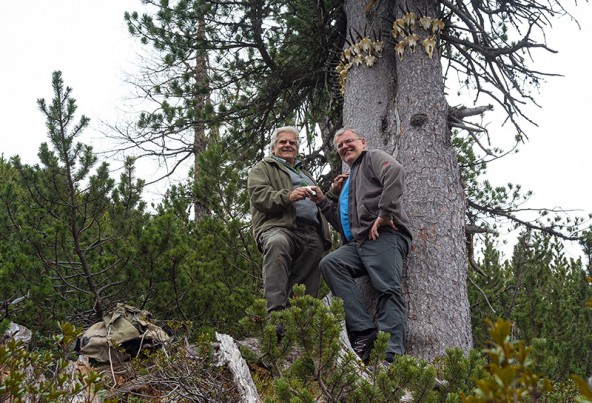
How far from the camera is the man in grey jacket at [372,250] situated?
4402mm

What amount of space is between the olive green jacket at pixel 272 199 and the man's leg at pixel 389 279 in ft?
2.14

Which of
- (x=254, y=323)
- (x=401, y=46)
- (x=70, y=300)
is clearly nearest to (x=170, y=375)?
(x=254, y=323)

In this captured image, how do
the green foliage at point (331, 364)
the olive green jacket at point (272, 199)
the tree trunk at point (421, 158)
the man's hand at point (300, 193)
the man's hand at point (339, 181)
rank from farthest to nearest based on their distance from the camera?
1. the man's hand at point (339, 181)
2. the olive green jacket at point (272, 199)
3. the man's hand at point (300, 193)
4. the tree trunk at point (421, 158)
5. the green foliage at point (331, 364)

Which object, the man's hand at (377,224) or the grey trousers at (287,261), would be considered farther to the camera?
the grey trousers at (287,261)

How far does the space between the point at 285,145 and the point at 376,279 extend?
4.96ft

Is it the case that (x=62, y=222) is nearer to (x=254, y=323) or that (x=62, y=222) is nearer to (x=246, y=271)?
(x=246, y=271)

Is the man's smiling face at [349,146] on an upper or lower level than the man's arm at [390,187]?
upper

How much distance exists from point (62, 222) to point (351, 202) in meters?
2.81

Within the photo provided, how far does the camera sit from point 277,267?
478 centimetres

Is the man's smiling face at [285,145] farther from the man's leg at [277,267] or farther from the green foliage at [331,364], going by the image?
the green foliage at [331,364]

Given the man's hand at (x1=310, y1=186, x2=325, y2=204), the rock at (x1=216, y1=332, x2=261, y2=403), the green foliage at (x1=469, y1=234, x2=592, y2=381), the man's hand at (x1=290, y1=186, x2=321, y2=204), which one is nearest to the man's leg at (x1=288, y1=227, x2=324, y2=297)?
the man's hand at (x1=310, y1=186, x2=325, y2=204)

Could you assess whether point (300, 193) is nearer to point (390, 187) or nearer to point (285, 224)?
point (285, 224)

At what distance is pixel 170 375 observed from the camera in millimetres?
3926

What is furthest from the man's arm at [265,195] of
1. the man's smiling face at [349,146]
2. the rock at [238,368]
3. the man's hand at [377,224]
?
the rock at [238,368]
